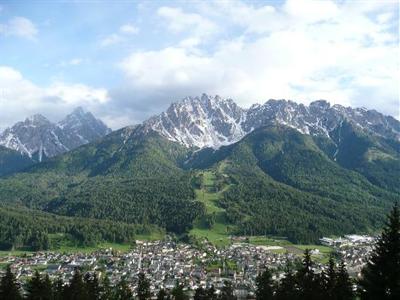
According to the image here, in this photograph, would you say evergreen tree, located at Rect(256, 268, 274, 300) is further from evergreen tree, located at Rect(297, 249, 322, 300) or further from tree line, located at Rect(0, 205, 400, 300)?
evergreen tree, located at Rect(297, 249, 322, 300)

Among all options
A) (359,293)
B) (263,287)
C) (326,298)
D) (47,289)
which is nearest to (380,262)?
(359,293)

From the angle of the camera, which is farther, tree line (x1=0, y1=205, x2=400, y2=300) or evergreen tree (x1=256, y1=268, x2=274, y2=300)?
evergreen tree (x1=256, y1=268, x2=274, y2=300)

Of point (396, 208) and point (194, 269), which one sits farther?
point (194, 269)

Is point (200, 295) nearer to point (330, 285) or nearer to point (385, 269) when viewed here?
point (330, 285)

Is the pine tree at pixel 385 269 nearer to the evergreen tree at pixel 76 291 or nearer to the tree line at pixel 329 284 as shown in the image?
the tree line at pixel 329 284

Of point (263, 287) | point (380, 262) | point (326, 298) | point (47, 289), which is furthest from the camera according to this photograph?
point (263, 287)

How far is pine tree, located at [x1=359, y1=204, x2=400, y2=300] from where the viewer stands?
100 ft

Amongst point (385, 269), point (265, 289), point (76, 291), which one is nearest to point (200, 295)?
point (265, 289)

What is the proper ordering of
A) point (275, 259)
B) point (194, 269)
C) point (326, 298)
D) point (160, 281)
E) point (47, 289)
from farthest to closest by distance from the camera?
point (275, 259), point (194, 269), point (160, 281), point (47, 289), point (326, 298)

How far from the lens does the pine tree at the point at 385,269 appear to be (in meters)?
30.6

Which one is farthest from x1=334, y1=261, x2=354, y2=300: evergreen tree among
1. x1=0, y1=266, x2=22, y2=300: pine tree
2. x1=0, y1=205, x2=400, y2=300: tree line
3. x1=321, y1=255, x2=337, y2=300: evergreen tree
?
x1=0, y1=266, x2=22, y2=300: pine tree

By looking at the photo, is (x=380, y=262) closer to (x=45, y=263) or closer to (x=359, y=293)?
(x=359, y=293)

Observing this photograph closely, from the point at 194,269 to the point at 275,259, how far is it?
33.8m

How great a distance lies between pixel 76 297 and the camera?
2734 inches
